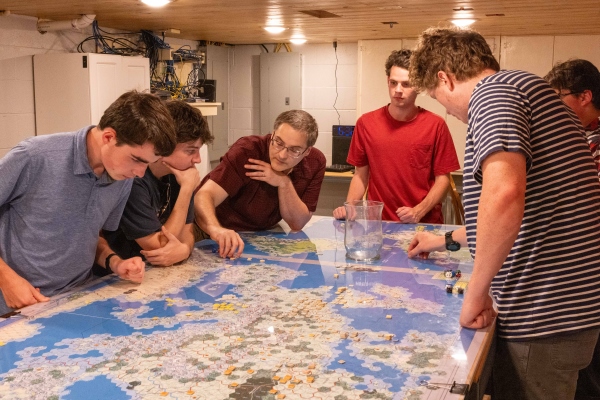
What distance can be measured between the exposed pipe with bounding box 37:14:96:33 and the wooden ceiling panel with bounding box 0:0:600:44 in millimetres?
48

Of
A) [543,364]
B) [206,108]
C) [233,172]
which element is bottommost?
[543,364]

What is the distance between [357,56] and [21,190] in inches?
199

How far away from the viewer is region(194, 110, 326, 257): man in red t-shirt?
2.84m

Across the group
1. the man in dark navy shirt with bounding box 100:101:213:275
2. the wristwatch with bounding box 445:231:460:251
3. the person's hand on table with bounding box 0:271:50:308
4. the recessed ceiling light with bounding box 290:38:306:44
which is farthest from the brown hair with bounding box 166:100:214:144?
the recessed ceiling light with bounding box 290:38:306:44

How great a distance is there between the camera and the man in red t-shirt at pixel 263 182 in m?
2.84

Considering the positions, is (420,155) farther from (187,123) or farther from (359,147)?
(187,123)

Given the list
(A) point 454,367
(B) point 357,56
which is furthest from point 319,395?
(B) point 357,56

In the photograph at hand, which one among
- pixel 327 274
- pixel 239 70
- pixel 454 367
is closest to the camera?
pixel 454 367

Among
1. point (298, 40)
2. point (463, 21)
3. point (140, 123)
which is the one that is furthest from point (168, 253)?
point (298, 40)

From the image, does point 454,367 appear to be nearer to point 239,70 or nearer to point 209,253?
point 209,253

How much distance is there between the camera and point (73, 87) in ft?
15.0

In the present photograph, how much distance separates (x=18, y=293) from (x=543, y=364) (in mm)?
1543

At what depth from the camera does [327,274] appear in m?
2.31

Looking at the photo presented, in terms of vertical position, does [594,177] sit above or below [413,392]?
above
